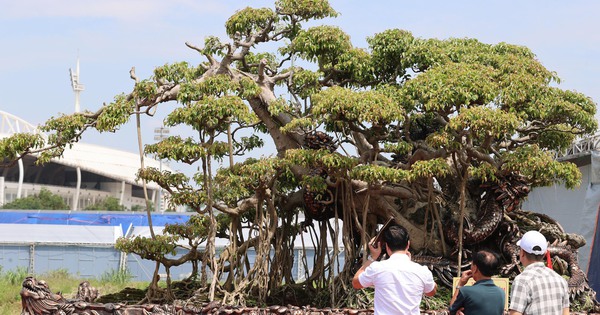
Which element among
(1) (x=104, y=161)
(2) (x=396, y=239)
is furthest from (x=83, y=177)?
(2) (x=396, y=239)

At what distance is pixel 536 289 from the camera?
14.2ft

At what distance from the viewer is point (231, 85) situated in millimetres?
9953

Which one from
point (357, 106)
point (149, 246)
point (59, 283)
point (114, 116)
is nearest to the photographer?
point (357, 106)

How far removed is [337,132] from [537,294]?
20.3ft

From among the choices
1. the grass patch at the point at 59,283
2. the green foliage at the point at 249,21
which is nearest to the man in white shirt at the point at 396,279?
the green foliage at the point at 249,21

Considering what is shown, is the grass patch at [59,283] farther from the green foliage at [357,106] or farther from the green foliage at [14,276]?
the green foliage at [357,106]

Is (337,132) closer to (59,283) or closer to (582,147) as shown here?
(582,147)

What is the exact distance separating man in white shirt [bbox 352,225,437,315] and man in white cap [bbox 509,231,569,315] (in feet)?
1.41

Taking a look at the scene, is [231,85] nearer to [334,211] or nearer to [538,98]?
[334,211]

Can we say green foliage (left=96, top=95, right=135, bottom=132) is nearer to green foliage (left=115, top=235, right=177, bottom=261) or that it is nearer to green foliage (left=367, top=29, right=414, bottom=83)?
green foliage (left=115, top=235, right=177, bottom=261)

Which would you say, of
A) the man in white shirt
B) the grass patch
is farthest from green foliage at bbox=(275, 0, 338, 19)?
the man in white shirt

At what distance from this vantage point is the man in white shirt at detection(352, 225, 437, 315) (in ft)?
14.0

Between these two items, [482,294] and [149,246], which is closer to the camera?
[482,294]

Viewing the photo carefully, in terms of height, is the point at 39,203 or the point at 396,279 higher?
the point at 39,203
